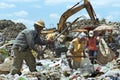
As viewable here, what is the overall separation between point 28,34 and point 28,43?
0.22m

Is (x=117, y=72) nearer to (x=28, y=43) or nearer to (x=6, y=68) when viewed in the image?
(x=28, y=43)

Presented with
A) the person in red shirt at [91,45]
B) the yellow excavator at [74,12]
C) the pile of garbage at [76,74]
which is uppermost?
the yellow excavator at [74,12]

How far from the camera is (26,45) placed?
38.5 ft

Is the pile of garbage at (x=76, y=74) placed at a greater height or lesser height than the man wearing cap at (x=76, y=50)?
lesser

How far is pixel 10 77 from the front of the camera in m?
11.5

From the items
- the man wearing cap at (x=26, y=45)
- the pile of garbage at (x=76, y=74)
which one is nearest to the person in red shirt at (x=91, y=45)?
the pile of garbage at (x=76, y=74)

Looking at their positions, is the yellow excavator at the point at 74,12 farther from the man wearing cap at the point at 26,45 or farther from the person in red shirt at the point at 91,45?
the man wearing cap at the point at 26,45

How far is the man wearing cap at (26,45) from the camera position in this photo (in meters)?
11.4

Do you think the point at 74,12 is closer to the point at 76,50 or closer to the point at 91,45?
the point at 91,45

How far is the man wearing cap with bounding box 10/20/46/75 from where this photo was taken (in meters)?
11.4

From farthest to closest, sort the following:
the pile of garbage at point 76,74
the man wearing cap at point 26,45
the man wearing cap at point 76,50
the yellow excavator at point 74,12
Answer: the yellow excavator at point 74,12
the man wearing cap at point 76,50
the man wearing cap at point 26,45
the pile of garbage at point 76,74

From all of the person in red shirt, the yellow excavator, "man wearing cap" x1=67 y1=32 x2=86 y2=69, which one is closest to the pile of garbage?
"man wearing cap" x1=67 y1=32 x2=86 y2=69

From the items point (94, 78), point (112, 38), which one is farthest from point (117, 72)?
point (112, 38)

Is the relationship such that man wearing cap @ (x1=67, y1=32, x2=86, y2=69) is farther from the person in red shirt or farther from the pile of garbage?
the person in red shirt
